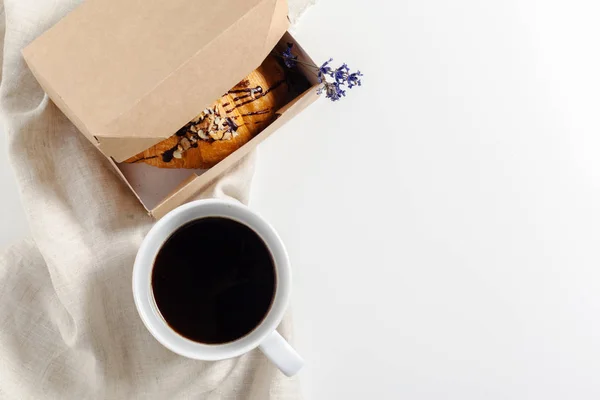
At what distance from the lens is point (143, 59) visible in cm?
57

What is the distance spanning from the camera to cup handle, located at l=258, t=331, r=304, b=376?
0.61 m

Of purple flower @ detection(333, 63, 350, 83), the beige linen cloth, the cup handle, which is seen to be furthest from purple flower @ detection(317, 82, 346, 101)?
the cup handle

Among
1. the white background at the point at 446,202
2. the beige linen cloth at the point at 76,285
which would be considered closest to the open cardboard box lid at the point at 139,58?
the beige linen cloth at the point at 76,285

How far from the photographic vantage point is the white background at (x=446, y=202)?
2.60 feet

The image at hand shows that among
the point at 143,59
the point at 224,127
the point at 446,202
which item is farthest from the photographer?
the point at 446,202

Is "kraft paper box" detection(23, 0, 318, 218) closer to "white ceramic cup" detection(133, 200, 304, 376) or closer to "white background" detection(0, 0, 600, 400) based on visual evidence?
"white ceramic cup" detection(133, 200, 304, 376)

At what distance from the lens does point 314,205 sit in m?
0.79

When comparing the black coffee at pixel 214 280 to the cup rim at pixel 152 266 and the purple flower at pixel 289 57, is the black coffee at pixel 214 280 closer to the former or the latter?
the cup rim at pixel 152 266

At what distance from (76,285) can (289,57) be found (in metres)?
0.35

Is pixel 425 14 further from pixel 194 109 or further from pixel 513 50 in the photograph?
pixel 194 109

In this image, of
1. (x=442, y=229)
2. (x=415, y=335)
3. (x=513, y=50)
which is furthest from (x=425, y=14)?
(x=415, y=335)

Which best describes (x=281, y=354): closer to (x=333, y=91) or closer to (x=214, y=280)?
(x=214, y=280)

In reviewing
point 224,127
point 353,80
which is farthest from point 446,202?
point 224,127

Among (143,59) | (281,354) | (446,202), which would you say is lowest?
(446,202)
